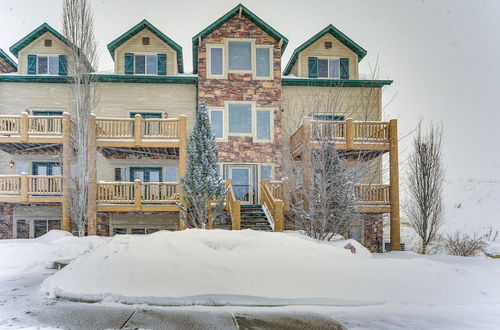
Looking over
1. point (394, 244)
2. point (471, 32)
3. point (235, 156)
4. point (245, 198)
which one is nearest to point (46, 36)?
point (235, 156)

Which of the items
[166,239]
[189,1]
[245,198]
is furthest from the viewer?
[245,198]

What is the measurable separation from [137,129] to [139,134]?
0.21 m

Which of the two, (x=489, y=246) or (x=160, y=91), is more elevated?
(x=160, y=91)

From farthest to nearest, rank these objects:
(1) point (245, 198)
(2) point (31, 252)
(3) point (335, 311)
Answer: (1) point (245, 198), (2) point (31, 252), (3) point (335, 311)

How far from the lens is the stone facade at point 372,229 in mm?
15227

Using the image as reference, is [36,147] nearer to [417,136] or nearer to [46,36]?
[46,36]

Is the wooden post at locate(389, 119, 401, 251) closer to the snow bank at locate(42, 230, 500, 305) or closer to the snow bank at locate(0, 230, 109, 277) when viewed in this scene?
the snow bank at locate(42, 230, 500, 305)

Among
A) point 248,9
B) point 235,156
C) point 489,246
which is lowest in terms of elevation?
point 489,246

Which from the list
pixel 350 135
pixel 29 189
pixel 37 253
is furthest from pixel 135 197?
pixel 350 135

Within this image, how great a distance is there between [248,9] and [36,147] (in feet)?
37.6

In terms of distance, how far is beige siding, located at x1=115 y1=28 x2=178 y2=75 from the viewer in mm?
16078

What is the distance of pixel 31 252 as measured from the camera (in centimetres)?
903

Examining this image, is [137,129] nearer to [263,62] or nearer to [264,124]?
[264,124]

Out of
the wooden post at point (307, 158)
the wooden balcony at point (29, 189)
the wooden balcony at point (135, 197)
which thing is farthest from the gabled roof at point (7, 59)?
the wooden post at point (307, 158)
